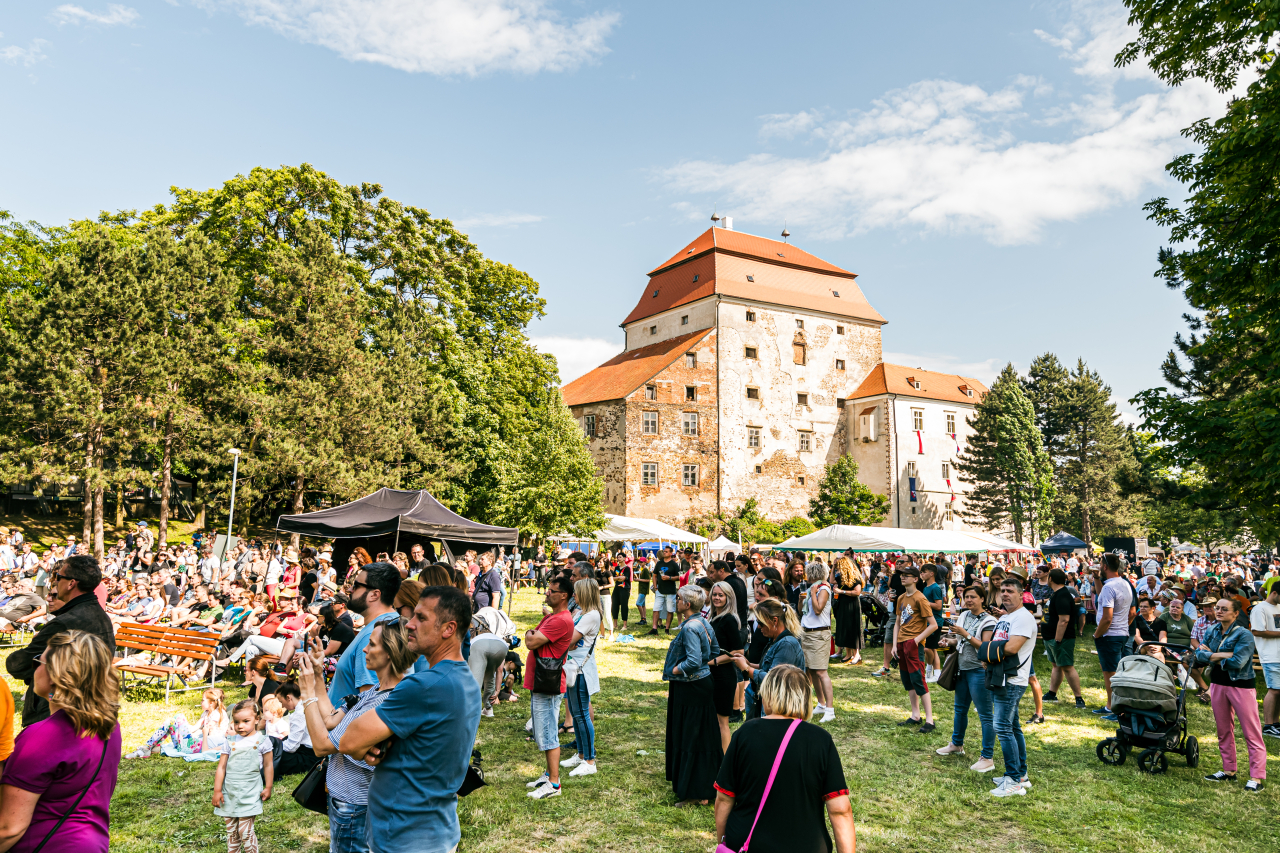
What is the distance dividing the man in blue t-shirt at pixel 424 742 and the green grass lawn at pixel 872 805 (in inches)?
115

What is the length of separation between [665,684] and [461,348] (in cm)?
2582

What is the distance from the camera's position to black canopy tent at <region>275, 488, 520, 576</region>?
1505 cm

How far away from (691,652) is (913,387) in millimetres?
55014

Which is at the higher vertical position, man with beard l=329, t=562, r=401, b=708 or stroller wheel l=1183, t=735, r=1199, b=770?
man with beard l=329, t=562, r=401, b=708

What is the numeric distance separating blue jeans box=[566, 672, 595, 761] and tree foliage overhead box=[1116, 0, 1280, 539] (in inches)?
368

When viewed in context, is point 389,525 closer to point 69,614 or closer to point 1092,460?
point 69,614

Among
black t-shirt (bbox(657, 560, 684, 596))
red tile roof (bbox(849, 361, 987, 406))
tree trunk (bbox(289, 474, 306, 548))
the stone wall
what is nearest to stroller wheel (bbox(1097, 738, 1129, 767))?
black t-shirt (bbox(657, 560, 684, 596))

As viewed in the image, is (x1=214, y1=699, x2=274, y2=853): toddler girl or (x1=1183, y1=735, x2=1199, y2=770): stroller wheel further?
(x1=1183, y1=735, x2=1199, y2=770): stroller wheel

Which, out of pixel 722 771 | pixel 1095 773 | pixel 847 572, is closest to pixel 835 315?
pixel 847 572

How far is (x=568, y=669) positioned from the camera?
22.5ft

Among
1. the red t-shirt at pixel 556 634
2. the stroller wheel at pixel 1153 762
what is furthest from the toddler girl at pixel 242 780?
the stroller wheel at pixel 1153 762

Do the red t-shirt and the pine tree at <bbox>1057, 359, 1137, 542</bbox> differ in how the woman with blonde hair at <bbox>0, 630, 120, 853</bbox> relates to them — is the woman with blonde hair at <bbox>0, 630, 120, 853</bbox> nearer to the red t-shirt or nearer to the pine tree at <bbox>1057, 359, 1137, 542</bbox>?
the red t-shirt

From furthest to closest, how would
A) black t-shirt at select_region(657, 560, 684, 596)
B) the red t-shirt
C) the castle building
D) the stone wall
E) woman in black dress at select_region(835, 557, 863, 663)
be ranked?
the stone wall
the castle building
black t-shirt at select_region(657, 560, 684, 596)
woman in black dress at select_region(835, 557, 863, 663)
the red t-shirt

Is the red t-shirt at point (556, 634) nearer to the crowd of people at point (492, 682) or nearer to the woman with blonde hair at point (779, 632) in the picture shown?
the crowd of people at point (492, 682)
